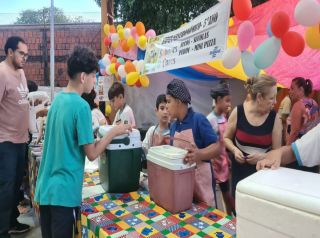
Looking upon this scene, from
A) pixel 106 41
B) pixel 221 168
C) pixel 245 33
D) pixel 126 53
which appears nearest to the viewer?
pixel 245 33

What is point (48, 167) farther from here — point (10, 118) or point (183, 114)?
point (10, 118)

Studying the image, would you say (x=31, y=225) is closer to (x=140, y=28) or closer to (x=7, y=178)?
(x=7, y=178)

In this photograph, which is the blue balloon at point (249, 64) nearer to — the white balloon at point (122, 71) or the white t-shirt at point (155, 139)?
the white t-shirt at point (155, 139)

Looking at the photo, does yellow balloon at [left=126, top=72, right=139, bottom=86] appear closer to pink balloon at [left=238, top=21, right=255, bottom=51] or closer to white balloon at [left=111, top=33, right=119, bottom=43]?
white balloon at [left=111, top=33, right=119, bottom=43]

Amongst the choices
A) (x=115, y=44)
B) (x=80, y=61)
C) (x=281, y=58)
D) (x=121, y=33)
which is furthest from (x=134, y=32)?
(x=80, y=61)

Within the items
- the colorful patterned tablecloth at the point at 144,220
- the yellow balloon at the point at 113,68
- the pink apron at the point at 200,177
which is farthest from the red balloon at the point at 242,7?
the yellow balloon at the point at 113,68

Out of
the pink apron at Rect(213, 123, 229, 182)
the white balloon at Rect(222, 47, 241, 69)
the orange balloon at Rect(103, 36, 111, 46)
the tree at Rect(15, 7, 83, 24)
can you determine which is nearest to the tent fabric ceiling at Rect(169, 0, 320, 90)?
the white balloon at Rect(222, 47, 241, 69)

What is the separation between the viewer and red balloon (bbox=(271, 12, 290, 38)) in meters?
1.94

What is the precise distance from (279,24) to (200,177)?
1167 mm

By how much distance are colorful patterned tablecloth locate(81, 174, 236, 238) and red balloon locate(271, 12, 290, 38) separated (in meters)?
1.28

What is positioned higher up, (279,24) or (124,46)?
(124,46)

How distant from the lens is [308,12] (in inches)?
68.7

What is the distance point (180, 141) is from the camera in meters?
1.80

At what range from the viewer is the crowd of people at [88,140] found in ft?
4.79
